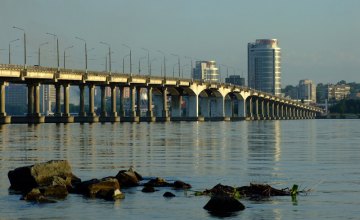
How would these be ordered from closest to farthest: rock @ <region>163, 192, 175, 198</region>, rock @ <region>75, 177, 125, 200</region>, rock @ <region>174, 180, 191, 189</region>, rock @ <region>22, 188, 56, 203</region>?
rock @ <region>22, 188, 56, 203</region> → rock @ <region>75, 177, 125, 200</region> → rock @ <region>163, 192, 175, 198</region> → rock @ <region>174, 180, 191, 189</region>

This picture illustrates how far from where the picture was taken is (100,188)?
109ft

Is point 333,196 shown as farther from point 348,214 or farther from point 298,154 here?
point 298,154

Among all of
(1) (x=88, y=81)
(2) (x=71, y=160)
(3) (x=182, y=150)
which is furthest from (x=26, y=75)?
(2) (x=71, y=160)

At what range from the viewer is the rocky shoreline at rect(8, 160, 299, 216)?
29391mm

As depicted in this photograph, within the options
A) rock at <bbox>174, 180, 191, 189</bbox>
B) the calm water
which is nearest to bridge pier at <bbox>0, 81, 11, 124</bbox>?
the calm water

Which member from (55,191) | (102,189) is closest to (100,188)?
(102,189)

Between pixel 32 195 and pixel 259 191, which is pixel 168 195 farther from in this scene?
pixel 32 195

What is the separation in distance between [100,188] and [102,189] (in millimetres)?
181

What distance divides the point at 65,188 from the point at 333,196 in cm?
993

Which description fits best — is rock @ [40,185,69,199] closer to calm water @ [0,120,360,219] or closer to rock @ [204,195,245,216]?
calm water @ [0,120,360,219]

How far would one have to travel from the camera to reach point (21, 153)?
6062 centimetres

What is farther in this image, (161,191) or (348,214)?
(161,191)

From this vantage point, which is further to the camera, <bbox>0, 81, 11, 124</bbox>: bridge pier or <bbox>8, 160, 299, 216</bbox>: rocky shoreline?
<bbox>0, 81, 11, 124</bbox>: bridge pier

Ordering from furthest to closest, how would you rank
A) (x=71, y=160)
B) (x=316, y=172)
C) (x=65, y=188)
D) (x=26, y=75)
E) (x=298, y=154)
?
(x=26, y=75) → (x=298, y=154) → (x=71, y=160) → (x=316, y=172) → (x=65, y=188)
